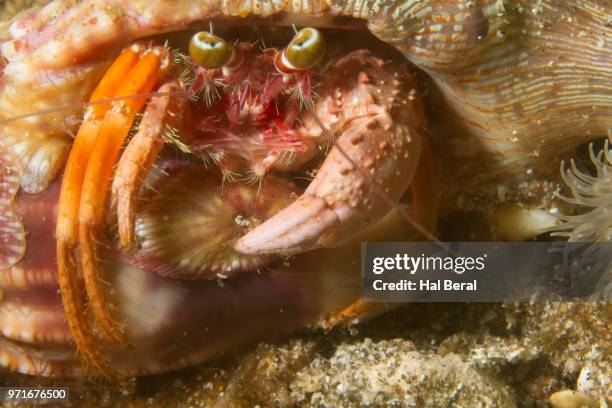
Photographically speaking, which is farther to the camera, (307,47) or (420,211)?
(420,211)

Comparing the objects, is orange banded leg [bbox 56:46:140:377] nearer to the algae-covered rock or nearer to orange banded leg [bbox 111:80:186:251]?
orange banded leg [bbox 111:80:186:251]

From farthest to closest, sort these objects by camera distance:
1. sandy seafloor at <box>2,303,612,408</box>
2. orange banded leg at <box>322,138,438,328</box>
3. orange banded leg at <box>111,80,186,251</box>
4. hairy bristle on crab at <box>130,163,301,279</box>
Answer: orange banded leg at <box>322,138,438,328</box> → hairy bristle on crab at <box>130,163,301,279</box> → sandy seafloor at <box>2,303,612,408</box> → orange banded leg at <box>111,80,186,251</box>

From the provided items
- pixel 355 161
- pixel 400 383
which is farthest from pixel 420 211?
pixel 400 383

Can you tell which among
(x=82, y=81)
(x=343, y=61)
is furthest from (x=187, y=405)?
(x=343, y=61)

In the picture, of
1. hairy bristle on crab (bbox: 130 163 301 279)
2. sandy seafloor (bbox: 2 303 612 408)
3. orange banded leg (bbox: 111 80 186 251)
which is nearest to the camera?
orange banded leg (bbox: 111 80 186 251)

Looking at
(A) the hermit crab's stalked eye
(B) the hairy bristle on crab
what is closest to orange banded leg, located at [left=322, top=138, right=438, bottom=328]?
(B) the hairy bristle on crab

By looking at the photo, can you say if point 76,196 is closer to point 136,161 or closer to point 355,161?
point 136,161
